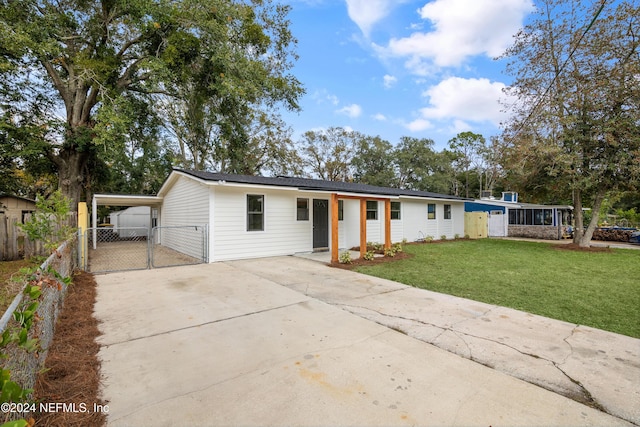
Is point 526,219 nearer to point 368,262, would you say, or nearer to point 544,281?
point 544,281

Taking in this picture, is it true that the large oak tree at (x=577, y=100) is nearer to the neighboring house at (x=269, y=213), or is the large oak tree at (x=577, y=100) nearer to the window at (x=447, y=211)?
the window at (x=447, y=211)

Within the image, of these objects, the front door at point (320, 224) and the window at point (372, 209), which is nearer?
the front door at point (320, 224)

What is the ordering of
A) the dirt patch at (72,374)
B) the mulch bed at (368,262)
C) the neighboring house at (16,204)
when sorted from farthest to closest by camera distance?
the neighboring house at (16,204), the mulch bed at (368,262), the dirt patch at (72,374)

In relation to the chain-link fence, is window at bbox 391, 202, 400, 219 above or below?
above

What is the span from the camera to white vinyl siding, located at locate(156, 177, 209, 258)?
9242 mm

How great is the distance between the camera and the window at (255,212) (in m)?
9.40

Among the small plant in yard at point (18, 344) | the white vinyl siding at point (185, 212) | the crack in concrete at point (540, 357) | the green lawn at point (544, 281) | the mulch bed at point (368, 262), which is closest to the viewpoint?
the small plant in yard at point (18, 344)

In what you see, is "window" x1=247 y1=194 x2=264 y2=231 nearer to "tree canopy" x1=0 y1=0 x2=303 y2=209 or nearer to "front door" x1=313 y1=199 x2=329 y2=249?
"front door" x1=313 y1=199 x2=329 y2=249

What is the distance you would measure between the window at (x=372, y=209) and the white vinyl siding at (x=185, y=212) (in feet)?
22.3

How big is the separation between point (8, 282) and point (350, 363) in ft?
13.6

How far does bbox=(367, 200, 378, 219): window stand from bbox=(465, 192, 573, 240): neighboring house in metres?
9.88

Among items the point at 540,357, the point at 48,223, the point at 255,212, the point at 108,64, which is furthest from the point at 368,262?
the point at 108,64

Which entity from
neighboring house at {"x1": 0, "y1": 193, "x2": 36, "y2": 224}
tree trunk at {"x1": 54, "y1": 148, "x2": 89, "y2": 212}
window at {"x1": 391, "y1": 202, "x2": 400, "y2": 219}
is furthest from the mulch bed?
neighboring house at {"x1": 0, "y1": 193, "x2": 36, "y2": 224}

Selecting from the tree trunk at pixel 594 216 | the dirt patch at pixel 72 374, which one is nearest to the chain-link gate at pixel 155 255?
the dirt patch at pixel 72 374
